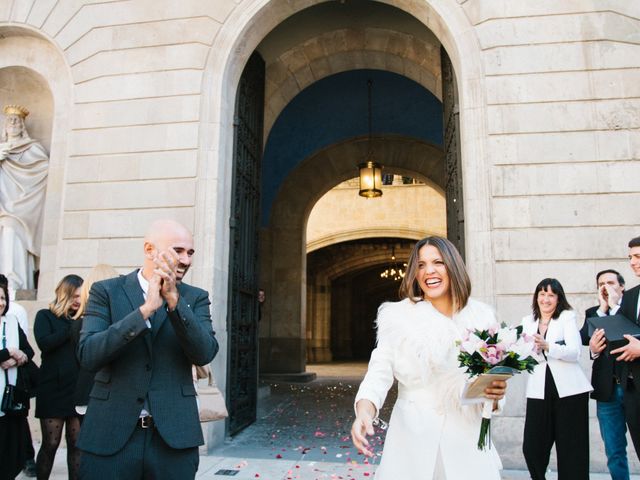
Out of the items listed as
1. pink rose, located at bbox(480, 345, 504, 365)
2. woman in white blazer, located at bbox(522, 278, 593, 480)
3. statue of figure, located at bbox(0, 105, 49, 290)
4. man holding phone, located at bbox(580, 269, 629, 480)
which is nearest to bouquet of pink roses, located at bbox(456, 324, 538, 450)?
pink rose, located at bbox(480, 345, 504, 365)

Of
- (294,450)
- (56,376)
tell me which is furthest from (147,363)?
(294,450)

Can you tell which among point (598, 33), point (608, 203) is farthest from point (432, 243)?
point (598, 33)

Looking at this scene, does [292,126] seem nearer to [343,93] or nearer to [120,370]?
[343,93]

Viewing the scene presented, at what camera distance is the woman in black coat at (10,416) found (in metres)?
3.84

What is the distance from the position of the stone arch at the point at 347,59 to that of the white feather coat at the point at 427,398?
7303mm

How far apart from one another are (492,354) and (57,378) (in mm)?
3542

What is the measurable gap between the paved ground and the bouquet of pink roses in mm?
3131

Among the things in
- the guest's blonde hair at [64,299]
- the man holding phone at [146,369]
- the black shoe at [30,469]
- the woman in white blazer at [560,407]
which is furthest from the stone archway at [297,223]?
the man holding phone at [146,369]

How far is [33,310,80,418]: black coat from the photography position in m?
4.07

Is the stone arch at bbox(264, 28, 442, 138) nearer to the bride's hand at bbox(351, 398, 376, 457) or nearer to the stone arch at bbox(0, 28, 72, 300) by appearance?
the stone arch at bbox(0, 28, 72, 300)

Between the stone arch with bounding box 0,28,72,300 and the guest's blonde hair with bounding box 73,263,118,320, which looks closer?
the guest's blonde hair with bounding box 73,263,118,320

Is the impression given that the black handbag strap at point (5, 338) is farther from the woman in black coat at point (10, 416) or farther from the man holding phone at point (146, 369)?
the man holding phone at point (146, 369)

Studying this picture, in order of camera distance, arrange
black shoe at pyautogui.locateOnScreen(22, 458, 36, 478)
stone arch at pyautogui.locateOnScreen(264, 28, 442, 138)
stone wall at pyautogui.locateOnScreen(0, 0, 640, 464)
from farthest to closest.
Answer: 1. stone arch at pyautogui.locateOnScreen(264, 28, 442, 138)
2. stone wall at pyautogui.locateOnScreen(0, 0, 640, 464)
3. black shoe at pyautogui.locateOnScreen(22, 458, 36, 478)

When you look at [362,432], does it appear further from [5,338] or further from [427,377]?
[5,338]
